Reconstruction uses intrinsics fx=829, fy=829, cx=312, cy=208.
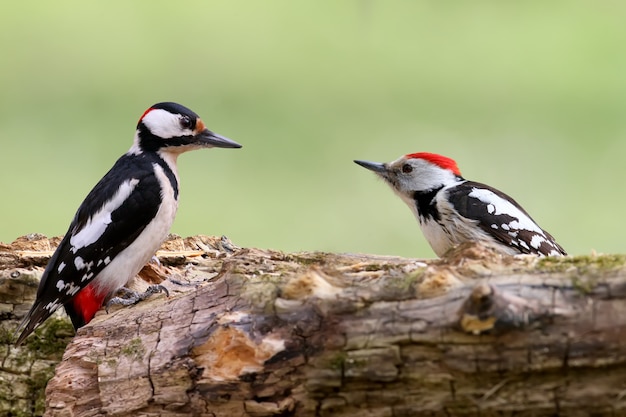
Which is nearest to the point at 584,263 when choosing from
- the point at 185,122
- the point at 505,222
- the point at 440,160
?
the point at 505,222

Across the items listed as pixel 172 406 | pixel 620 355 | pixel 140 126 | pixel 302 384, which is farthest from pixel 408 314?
pixel 140 126

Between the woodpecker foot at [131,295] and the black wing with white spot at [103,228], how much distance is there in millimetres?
135

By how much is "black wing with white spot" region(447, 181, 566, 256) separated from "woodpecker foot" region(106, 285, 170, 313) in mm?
1360

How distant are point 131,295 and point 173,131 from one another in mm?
770

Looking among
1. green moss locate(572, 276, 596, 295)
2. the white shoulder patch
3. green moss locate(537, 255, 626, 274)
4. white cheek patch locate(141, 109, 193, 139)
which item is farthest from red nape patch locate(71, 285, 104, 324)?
green moss locate(572, 276, 596, 295)

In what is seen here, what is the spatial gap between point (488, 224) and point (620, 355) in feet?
5.59

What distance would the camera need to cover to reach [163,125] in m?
3.68

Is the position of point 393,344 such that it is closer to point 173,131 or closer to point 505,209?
point 505,209

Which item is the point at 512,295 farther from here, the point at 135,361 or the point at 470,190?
the point at 470,190

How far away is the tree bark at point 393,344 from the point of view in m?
1.91

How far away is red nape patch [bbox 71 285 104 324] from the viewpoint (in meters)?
3.28

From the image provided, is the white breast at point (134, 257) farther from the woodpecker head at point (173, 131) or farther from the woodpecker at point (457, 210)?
the woodpecker at point (457, 210)

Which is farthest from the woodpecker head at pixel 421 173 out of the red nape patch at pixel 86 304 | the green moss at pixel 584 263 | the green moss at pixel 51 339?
the green moss at pixel 584 263

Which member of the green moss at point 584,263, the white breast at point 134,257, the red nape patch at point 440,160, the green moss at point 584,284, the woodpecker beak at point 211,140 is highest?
the red nape patch at point 440,160
